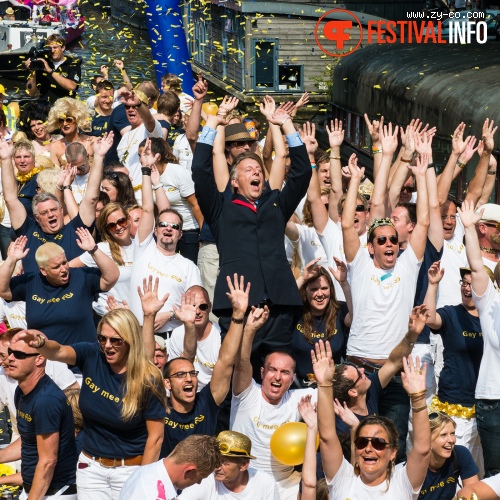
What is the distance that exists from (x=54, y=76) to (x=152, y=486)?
37.2 ft

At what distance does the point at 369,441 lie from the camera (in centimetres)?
623

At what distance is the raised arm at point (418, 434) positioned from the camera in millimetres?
6258

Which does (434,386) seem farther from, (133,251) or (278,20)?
(278,20)

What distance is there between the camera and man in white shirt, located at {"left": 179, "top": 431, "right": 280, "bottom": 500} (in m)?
6.48

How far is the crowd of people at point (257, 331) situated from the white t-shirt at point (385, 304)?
0.01 m

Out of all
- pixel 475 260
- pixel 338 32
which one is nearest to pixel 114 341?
pixel 475 260

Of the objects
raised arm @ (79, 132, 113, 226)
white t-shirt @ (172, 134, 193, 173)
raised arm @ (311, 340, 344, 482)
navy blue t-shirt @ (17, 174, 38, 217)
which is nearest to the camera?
raised arm @ (311, 340, 344, 482)

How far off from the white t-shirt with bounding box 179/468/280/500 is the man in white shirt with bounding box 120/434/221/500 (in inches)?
29.5

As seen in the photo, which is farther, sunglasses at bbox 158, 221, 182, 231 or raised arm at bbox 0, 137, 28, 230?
raised arm at bbox 0, 137, 28, 230

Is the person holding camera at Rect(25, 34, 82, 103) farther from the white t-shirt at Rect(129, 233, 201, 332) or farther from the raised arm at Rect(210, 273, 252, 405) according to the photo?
the raised arm at Rect(210, 273, 252, 405)

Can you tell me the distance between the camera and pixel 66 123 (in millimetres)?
11922

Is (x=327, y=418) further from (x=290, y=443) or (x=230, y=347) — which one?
(x=230, y=347)

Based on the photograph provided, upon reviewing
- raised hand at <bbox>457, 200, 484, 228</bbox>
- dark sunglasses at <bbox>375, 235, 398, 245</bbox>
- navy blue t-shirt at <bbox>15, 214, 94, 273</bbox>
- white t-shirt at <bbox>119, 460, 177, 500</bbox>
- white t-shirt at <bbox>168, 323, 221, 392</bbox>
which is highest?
raised hand at <bbox>457, 200, 484, 228</bbox>
